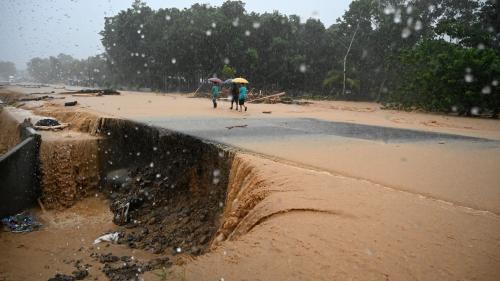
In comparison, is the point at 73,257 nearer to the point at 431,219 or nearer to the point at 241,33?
the point at 431,219

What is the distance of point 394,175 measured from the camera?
521 centimetres

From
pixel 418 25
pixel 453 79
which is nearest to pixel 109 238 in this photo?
pixel 453 79

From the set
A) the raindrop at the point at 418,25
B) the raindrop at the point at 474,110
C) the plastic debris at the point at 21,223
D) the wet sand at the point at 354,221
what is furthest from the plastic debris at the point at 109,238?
the raindrop at the point at 418,25

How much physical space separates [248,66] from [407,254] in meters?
34.1

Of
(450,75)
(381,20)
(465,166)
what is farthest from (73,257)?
(381,20)

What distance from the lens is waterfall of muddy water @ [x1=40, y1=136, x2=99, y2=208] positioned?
9383 millimetres

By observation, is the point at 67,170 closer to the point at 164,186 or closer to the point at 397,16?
the point at 164,186

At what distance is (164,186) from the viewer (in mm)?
7781

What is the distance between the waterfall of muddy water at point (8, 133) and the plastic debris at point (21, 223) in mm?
4364

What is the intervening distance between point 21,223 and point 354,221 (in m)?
7.81

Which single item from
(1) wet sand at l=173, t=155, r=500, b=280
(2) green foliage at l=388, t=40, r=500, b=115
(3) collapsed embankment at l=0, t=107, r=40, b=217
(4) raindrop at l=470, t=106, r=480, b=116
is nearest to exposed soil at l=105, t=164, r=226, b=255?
(1) wet sand at l=173, t=155, r=500, b=280

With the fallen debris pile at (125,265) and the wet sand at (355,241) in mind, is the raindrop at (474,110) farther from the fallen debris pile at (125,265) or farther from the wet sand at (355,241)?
the fallen debris pile at (125,265)

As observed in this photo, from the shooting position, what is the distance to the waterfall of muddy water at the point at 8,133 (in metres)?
12.2

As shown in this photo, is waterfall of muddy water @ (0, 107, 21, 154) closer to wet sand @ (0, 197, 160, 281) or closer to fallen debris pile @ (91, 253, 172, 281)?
wet sand @ (0, 197, 160, 281)
